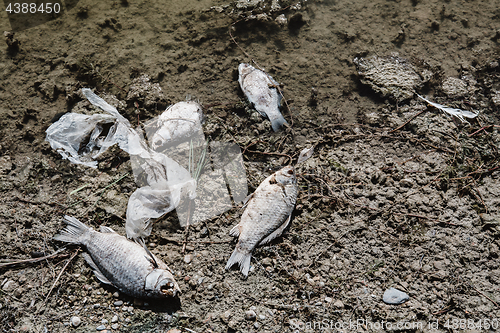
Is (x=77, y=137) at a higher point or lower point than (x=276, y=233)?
higher

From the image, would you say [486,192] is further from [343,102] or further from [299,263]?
[299,263]

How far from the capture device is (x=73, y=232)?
12.5 feet

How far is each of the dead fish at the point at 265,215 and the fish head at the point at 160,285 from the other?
2.12 feet

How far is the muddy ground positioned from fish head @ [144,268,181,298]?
215mm

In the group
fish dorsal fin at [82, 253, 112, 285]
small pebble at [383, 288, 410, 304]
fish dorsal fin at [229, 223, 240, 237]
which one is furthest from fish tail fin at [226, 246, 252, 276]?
small pebble at [383, 288, 410, 304]

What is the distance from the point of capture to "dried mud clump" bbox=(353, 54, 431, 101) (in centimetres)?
481

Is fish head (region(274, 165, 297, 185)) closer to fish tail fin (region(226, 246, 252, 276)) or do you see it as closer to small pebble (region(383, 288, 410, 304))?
fish tail fin (region(226, 246, 252, 276))

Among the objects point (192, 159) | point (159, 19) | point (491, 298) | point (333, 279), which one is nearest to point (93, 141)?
point (192, 159)

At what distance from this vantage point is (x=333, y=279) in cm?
366

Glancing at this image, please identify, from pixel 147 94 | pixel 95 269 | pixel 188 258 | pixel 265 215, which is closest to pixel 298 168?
pixel 265 215

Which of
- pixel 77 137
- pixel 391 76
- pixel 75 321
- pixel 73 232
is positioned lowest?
pixel 75 321

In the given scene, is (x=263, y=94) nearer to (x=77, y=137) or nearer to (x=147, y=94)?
(x=147, y=94)

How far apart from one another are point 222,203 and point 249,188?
16.3 inches

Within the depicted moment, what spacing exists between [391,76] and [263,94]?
6.76 ft
